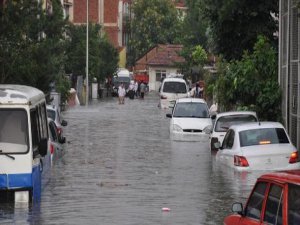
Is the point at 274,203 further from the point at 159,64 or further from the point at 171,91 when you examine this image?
→ the point at 159,64

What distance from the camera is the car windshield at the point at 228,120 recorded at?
103 feet

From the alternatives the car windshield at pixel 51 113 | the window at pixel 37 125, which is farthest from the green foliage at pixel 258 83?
the window at pixel 37 125

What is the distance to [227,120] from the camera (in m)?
32.2

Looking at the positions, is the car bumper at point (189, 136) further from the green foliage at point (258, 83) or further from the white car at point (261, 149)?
the white car at point (261, 149)

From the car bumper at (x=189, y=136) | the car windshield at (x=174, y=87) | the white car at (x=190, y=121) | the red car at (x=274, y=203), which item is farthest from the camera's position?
the car windshield at (x=174, y=87)

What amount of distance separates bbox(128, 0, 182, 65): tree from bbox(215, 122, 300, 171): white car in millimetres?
105306

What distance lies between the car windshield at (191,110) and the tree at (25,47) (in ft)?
33.3

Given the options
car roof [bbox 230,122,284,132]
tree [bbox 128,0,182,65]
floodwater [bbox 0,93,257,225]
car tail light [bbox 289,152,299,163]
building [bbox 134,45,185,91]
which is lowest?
floodwater [bbox 0,93,257,225]

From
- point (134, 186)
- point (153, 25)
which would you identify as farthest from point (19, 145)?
point (153, 25)

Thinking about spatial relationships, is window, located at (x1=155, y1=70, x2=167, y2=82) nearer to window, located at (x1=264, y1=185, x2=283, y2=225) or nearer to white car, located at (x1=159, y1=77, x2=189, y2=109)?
white car, located at (x1=159, y1=77, x2=189, y2=109)

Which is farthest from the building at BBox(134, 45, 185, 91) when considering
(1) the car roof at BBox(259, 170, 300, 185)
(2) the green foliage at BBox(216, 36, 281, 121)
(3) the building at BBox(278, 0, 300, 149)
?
(1) the car roof at BBox(259, 170, 300, 185)

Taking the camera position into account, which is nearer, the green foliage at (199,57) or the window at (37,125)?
the window at (37,125)

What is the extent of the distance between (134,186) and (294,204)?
45.5 ft

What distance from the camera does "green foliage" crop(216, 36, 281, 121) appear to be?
113 ft
